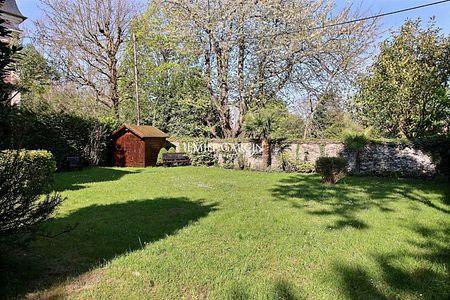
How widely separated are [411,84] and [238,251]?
11559 millimetres

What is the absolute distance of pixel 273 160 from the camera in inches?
567

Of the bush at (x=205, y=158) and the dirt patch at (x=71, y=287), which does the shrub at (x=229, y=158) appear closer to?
the bush at (x=205, y=158)

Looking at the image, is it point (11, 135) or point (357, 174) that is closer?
point (11, 135)

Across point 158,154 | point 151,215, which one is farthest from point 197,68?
point 151,215

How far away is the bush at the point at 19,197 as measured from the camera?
9.81ft

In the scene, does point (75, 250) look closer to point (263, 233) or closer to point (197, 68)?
point (263, 233)

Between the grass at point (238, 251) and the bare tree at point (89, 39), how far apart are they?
15.6 m

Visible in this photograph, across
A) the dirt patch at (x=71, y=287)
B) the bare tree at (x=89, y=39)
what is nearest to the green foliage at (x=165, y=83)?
the bare tree at (x=89, y=39)

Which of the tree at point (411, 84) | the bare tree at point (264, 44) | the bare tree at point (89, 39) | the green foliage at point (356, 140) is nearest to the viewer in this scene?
the tree at point (411, 84)

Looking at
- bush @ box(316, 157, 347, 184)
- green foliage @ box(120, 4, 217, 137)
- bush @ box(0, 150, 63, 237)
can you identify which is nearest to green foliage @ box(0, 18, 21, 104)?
bush @ box(0, 150, 63, 237)

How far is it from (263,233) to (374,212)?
268 centimetres

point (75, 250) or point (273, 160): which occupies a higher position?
point (273, 160)

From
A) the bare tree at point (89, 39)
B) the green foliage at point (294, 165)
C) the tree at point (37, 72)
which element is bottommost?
the green foliage at point (294, 165)

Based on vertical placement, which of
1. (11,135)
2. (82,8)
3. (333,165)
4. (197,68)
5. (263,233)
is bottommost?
(263,233)
